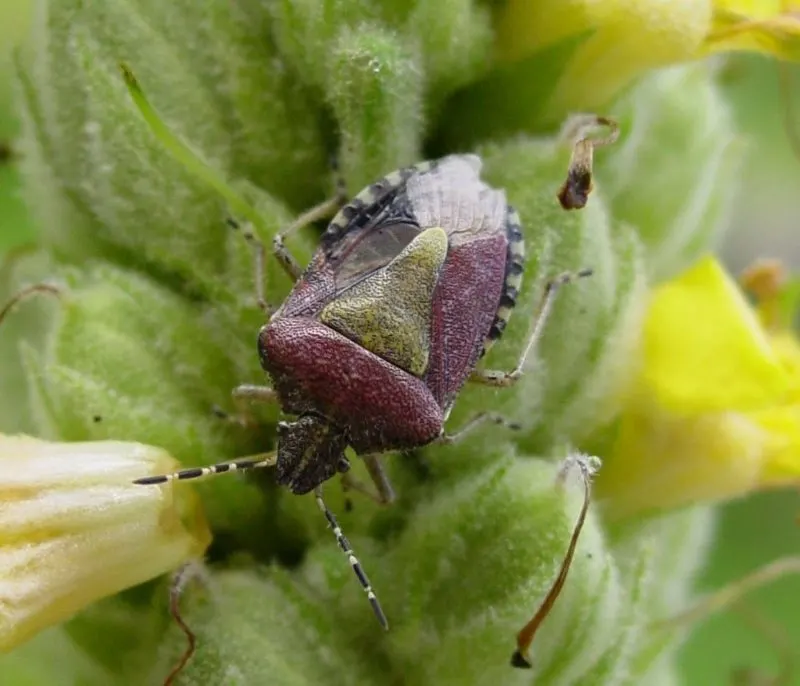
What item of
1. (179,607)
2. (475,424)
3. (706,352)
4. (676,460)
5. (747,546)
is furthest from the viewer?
(747,546)

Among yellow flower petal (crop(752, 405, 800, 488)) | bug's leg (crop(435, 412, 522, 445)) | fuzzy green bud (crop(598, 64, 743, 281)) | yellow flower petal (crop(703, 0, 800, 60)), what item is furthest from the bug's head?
yellow flower petal (crop(703, 0, 800, 60))

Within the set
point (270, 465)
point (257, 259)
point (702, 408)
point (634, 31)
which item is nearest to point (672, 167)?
point (634, 31)

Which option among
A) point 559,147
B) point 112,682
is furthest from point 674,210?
point 112,682

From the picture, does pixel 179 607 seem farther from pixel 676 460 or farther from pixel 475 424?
pixel 676 460

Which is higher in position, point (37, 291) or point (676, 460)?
point (37, 291)

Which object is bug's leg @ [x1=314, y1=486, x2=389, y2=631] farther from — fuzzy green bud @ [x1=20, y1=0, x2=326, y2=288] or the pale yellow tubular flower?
fuzzy green bud @ [x1=20, y1=0, x2=326, y2=288]

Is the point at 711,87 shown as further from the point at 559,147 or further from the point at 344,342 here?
the point at 344,342

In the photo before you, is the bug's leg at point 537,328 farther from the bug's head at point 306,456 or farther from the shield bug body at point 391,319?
the bug's head at point 306,456
